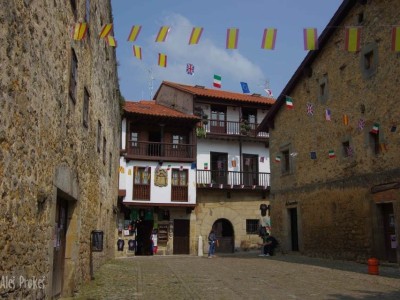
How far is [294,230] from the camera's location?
19359 millimetres

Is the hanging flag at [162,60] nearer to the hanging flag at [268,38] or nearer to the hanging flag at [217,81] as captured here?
the hanging flag at [268,38]

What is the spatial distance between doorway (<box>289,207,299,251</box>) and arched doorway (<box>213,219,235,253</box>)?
699 centimetres

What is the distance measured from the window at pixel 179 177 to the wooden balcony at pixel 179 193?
0.73 feet

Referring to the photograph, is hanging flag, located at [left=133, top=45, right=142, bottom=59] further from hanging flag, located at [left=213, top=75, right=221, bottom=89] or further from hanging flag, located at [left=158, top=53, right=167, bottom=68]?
hanging flag, located at [left=213, top=75, right=221, bottom=89]

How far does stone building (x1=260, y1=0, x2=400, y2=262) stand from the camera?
13.2m

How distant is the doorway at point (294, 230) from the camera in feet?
62.9

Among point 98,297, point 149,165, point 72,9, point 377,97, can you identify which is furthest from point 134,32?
point 149,165

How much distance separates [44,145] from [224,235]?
2210cm

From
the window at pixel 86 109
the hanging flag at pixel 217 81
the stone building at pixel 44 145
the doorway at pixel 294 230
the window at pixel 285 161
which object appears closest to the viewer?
the stone building at pixel 44 145

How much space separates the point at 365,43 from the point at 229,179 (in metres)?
13.5

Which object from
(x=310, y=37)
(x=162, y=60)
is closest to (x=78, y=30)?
(x=162, y=60)

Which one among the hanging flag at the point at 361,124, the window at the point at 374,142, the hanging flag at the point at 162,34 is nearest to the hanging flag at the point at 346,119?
the hanging flag at the point at 361,124

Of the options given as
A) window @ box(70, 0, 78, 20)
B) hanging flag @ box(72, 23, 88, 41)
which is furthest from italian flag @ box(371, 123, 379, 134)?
window @ box(70, 0, 78, 20)

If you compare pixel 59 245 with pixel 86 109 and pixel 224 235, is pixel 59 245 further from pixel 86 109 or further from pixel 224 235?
pixel 224 235
